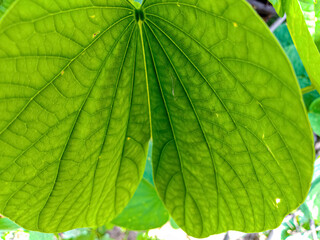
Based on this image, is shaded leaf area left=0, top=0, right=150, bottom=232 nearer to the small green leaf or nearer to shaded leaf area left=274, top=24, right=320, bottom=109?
the small green leaf

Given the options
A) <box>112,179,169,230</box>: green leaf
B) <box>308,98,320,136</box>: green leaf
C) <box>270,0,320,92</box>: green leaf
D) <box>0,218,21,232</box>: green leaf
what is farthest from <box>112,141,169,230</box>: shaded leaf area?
<box>270,0,320,92</box>: green leaf

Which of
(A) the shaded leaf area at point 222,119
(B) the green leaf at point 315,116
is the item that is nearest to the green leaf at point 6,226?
(A) the shaded leaf area at point 222,119

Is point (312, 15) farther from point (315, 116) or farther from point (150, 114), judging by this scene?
point (315, 116)

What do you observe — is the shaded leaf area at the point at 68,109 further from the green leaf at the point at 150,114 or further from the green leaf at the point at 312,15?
the green leaf at the point at 312,15

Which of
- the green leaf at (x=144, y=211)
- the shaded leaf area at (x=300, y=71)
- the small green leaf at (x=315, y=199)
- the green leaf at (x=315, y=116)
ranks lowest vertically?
the small green leaf at (x=315, y=199)

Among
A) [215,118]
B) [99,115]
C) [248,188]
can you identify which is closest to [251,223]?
[248,188]

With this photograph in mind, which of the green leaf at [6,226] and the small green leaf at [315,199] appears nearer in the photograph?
the green leaf at [6,226]
